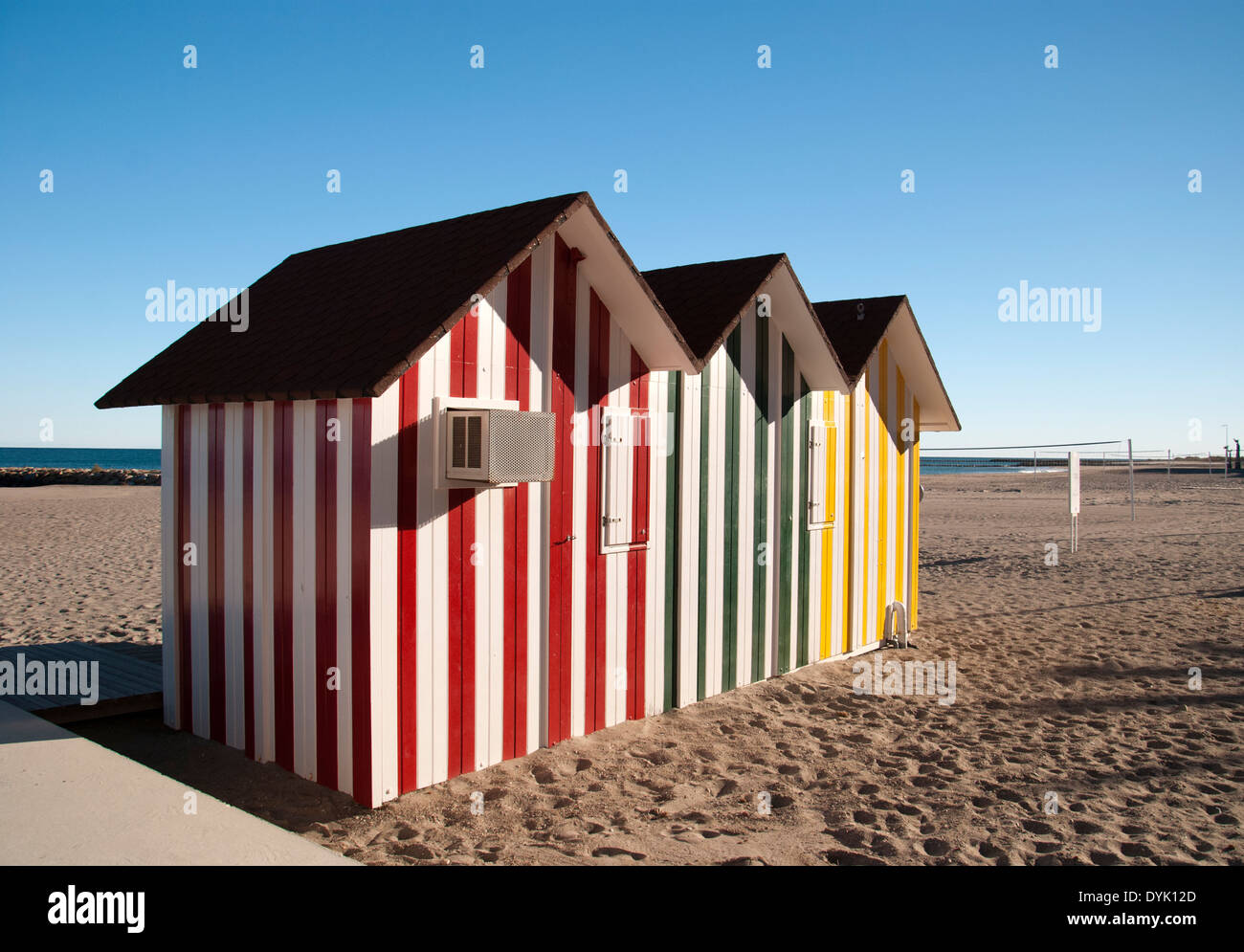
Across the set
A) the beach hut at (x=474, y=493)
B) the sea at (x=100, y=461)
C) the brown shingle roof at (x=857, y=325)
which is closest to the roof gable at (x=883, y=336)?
the brown shingle roof at (x=857, y=325)

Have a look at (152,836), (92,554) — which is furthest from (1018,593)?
(92,554)

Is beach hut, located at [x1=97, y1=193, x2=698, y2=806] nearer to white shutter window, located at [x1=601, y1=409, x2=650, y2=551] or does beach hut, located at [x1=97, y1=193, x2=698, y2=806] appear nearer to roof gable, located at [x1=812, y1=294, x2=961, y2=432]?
white shutter window, located at [x1=601, y1=409, x2=650, y2=551]

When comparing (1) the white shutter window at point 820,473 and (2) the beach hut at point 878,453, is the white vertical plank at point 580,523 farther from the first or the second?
(2) the beach hut at point 878,453

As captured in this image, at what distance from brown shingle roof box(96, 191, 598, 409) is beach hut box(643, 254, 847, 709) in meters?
1.94

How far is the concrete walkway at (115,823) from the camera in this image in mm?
3877

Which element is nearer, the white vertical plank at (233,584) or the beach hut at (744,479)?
the white vertical plank at (233,584)

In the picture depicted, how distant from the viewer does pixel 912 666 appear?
916 cm

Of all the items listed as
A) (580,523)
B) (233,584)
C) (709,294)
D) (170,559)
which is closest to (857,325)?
(709,294)

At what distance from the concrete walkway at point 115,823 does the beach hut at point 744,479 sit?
3.71m

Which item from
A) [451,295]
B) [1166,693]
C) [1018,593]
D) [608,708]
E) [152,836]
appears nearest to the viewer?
[152,836]
